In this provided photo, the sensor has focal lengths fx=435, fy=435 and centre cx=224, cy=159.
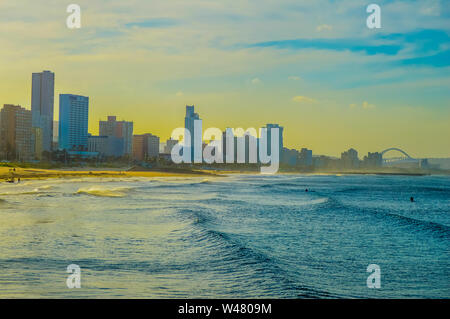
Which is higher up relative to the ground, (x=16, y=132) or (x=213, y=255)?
(x=16, y=132)

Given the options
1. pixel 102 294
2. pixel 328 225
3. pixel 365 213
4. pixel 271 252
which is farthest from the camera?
pixel 365 213

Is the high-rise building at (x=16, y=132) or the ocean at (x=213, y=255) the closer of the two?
the ocean at (x=213, y=255)

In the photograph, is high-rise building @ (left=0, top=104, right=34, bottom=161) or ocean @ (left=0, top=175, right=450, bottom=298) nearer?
ocean @ (left=0, top=175, right=450, bottom=298)

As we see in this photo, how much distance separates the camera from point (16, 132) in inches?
6806

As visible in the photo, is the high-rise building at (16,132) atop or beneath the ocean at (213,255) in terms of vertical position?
atop

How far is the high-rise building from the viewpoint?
17262 cm

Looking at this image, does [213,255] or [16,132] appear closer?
[213,255]

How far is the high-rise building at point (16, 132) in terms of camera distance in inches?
6796

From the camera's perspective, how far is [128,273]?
1230 centimetres

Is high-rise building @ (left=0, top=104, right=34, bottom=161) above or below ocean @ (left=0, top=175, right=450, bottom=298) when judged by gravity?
above

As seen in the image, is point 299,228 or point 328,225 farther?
point 328,225
